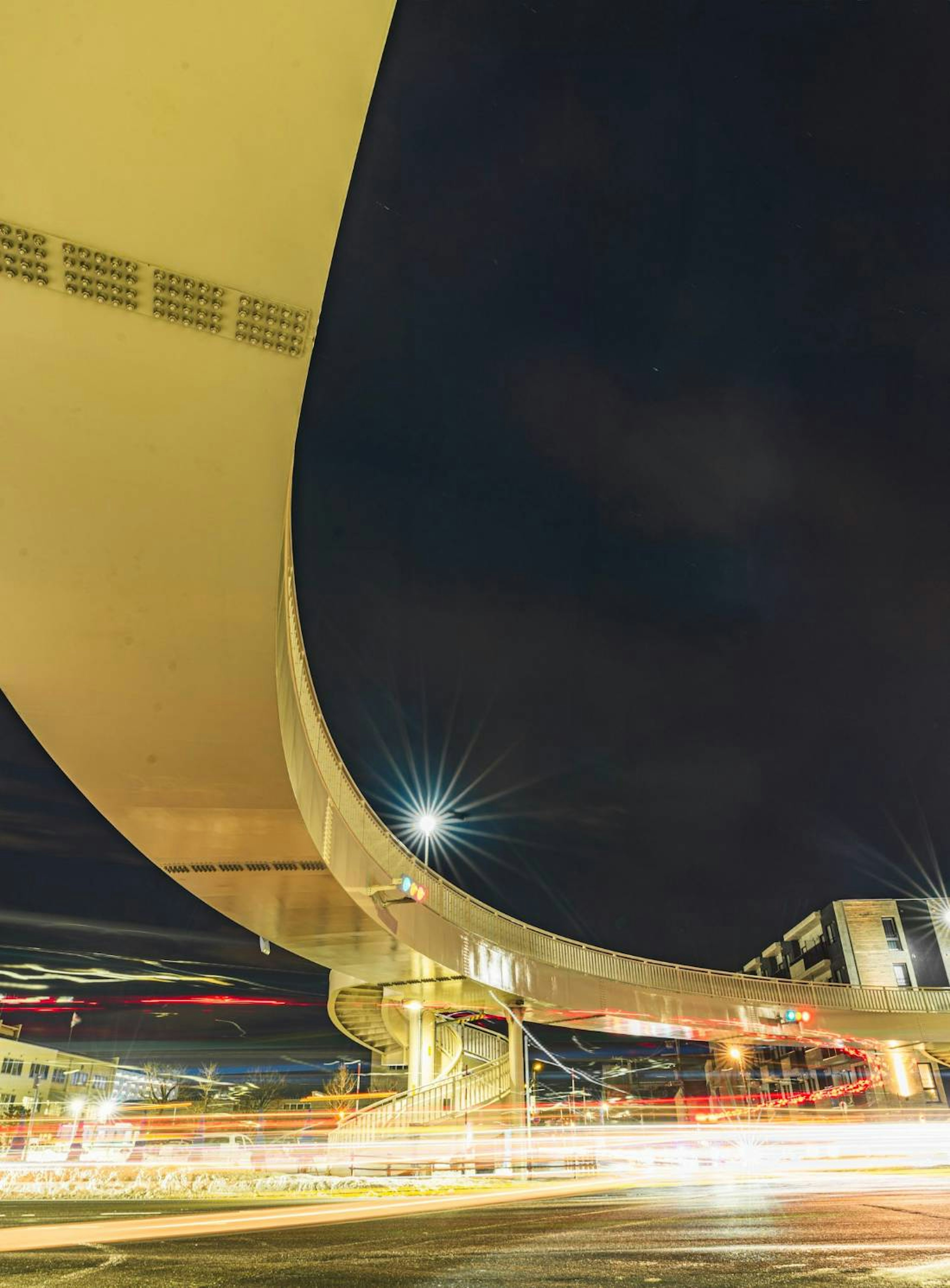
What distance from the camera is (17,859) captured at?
40.1m

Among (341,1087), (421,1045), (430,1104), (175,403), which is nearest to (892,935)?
(341,1087)

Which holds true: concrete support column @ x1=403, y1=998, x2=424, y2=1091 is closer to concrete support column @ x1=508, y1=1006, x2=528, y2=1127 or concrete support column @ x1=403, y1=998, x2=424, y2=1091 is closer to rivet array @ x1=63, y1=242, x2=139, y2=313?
Answer: concrete support column @ x1=508, y1=1006, x2=528, y2=1127

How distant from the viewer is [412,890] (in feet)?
54.7

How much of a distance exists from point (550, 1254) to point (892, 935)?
66.7 metres

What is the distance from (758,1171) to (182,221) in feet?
88.2

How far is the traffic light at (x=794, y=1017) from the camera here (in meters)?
30.2

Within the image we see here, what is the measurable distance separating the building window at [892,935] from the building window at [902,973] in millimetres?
863

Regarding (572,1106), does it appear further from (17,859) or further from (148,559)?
(17,859)

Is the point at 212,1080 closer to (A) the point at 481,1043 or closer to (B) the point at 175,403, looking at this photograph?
(A) the point at 481,1043

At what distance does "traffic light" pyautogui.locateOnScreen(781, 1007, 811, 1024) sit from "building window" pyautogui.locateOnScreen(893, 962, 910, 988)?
37.1 meters

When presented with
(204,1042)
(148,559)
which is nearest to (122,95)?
(148,559)

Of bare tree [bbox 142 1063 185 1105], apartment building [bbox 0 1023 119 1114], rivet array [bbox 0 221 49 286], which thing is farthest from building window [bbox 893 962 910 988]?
apartment building [bbox 0 1023 119 1114]

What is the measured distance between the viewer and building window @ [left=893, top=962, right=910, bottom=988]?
200 ft

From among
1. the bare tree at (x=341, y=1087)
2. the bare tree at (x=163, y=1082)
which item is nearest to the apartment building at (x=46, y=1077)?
the bare tree at (x=163, y=1082)
